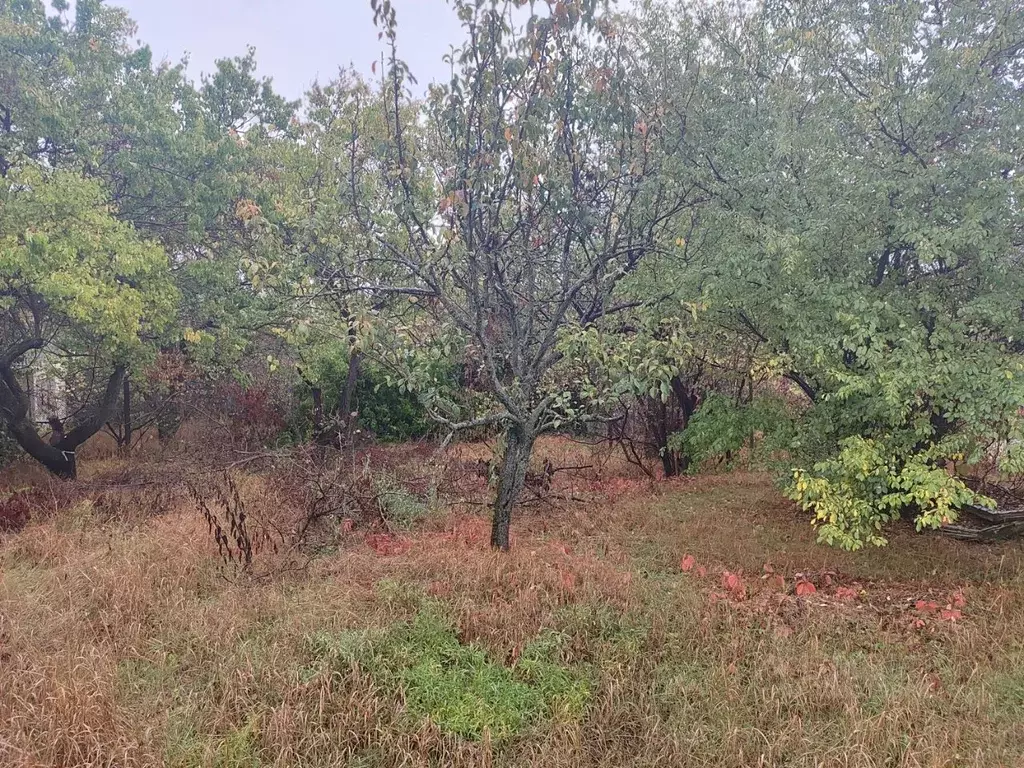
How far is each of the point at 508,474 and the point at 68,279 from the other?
6065mm

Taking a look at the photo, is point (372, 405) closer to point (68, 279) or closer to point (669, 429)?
point (669, 429)

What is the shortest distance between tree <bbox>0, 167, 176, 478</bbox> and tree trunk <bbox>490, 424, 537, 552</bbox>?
582cm

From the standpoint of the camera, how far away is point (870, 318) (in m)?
4.65

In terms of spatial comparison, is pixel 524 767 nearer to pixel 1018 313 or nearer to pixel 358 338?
pixel 358 338

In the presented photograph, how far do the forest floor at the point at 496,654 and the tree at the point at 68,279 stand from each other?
3.18 m

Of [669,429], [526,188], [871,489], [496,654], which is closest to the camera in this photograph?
[496,654]

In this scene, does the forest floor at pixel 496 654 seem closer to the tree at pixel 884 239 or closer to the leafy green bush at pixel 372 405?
the tree at pixel 884 239

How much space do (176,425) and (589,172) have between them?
11114 millimetres

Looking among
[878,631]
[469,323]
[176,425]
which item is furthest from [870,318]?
[176,425]

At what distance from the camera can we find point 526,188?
175 inches

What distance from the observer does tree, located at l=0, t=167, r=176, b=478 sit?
7.35m

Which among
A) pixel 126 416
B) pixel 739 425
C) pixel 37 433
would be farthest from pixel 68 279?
pixel 739 425

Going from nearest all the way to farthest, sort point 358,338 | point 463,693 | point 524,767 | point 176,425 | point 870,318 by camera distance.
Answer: point 524,767 → point 463,693 → point 358,338 → point 870,318 → point 176,425

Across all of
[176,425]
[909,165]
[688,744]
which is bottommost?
[688,744]
